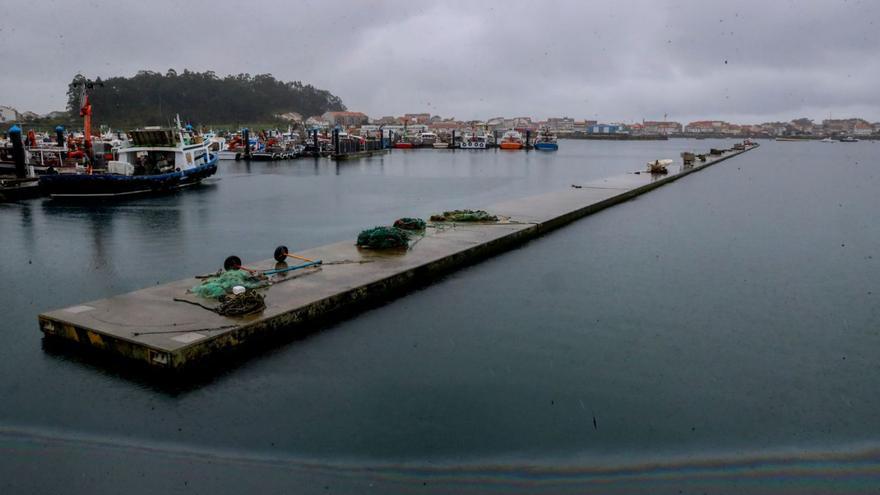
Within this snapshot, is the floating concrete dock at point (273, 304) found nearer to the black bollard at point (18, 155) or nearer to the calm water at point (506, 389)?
the calm water at point (506, 389)

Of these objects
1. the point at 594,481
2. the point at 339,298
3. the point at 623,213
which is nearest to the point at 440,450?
the point at 594,481

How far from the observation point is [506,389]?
6.85 m

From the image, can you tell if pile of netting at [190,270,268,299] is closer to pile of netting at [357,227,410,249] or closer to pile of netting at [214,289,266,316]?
pile of netting at [214,289,266,316]

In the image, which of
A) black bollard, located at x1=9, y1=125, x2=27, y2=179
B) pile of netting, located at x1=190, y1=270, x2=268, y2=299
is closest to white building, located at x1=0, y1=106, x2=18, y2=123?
black bollard, located at x1=9, y1=125, x2=27, y2=179

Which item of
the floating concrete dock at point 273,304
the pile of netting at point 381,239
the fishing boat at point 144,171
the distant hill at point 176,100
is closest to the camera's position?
the floating concrete dock at point 273,304

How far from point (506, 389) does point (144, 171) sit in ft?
86.7

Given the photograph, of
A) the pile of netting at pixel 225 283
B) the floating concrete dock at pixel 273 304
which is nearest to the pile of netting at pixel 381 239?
the floating concrete dock at pixel 273 304

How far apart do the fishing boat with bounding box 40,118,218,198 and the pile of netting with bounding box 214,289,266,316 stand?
20877mm

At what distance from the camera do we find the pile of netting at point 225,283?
27.6ft

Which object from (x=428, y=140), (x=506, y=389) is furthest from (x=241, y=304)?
(x=428, y=140)

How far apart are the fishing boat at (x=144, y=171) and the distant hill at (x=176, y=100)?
241 ft

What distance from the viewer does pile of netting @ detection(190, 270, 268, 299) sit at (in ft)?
27.6

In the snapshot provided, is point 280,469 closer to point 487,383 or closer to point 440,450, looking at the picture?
point 440,450

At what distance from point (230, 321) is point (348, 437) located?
2525 mm
